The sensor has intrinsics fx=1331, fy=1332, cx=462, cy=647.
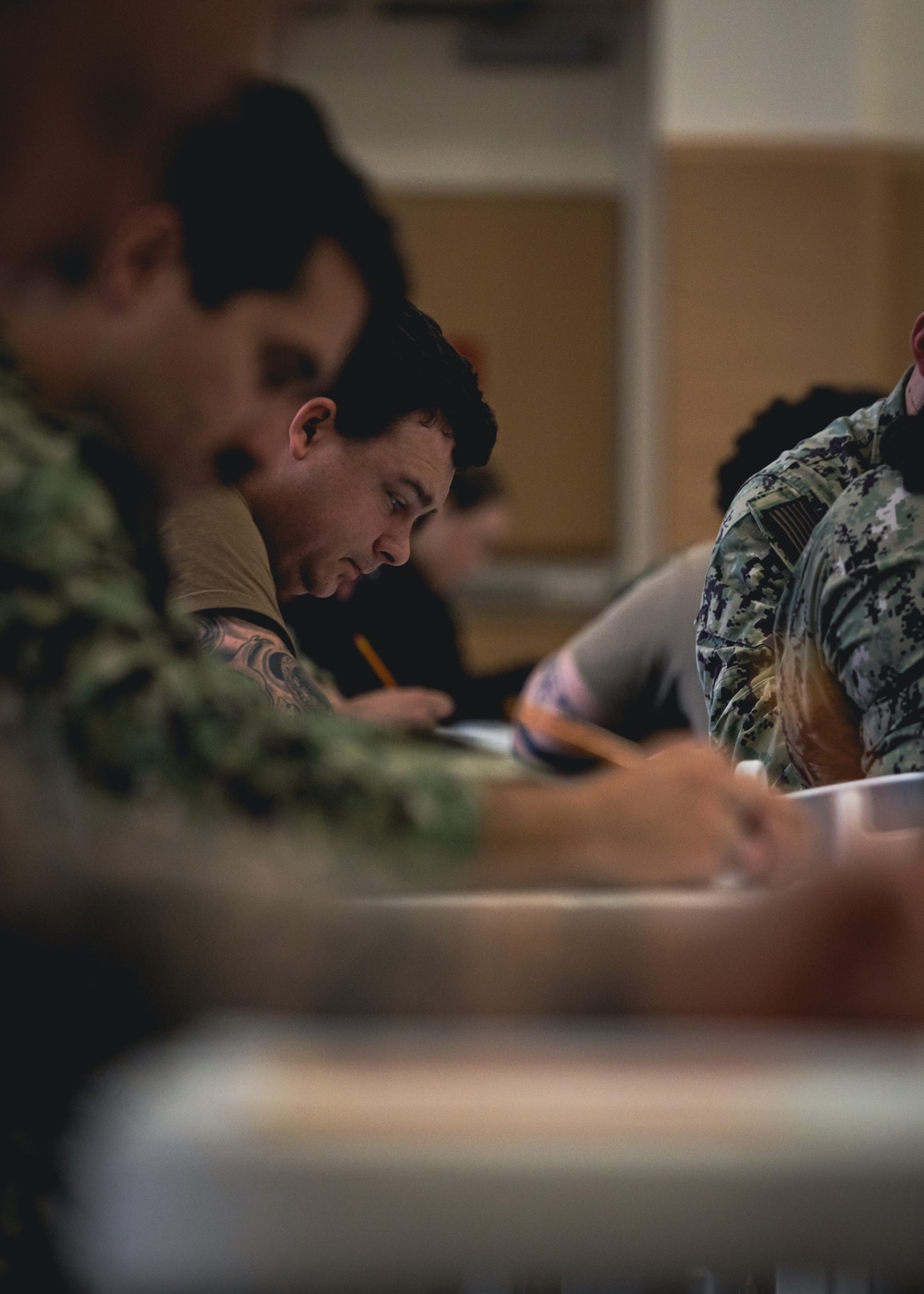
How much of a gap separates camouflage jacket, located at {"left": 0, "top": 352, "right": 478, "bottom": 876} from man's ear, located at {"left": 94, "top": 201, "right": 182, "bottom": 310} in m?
0.06

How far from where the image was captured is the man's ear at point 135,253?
20.4 inches

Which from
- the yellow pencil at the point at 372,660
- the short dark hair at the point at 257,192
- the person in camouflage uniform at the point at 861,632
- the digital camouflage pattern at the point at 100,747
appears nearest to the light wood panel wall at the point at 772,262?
the yellow pencil at the point at 372,660

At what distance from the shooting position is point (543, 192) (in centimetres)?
383

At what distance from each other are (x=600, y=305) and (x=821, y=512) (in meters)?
3.23

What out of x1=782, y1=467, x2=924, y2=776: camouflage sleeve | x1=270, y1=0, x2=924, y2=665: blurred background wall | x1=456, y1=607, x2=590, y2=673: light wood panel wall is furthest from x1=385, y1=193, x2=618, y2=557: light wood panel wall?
x1=782, y1=467, x2=924, y2=776: camouflage sleeve

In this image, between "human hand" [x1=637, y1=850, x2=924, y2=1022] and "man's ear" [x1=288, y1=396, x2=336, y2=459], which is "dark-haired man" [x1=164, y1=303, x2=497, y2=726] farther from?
"human hand" [x1=637, y1=850, x2=924, y2=1022]

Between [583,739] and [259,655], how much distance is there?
8.8 inches

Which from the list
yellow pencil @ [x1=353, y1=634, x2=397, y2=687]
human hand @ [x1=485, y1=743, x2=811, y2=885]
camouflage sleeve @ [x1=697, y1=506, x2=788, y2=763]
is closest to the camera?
human hand @ [x1=485, y1=743, x2=811, y2=885]

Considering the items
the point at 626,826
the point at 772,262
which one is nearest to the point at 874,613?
the point at 626,826

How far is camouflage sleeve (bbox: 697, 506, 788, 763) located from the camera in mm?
769

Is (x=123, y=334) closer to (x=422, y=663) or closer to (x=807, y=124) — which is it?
(x=422, y=663)

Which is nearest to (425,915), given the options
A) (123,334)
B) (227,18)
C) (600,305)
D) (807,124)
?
(123,334)

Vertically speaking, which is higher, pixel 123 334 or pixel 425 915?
pixel 123 334

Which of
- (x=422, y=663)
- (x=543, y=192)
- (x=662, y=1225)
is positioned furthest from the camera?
(x=543, y=192)
